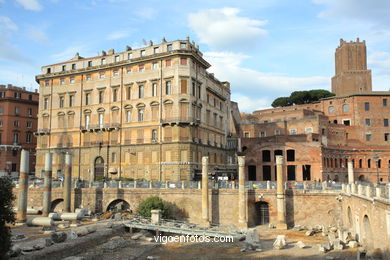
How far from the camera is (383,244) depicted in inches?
798

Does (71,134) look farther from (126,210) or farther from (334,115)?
(334,115)

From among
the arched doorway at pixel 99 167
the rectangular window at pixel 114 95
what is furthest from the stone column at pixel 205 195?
the rectangular window at pixel 114 95

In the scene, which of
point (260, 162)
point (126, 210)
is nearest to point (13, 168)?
point (126, 210)

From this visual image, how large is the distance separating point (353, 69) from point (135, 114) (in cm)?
5990

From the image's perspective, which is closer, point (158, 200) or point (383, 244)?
point (383, 244)

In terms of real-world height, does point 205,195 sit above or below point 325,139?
below

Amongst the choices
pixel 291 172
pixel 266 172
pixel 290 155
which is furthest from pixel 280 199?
pixel 266 172

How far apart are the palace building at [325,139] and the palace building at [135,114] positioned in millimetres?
6528

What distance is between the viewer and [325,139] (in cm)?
5747

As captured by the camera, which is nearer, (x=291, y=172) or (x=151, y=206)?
(x=151, y=206)

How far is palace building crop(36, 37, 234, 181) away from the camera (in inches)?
1781

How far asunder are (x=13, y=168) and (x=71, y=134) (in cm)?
1657

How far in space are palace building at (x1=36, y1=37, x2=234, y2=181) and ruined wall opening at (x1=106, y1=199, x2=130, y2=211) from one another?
18.9 feet

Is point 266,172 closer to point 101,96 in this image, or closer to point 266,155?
point 266,155
